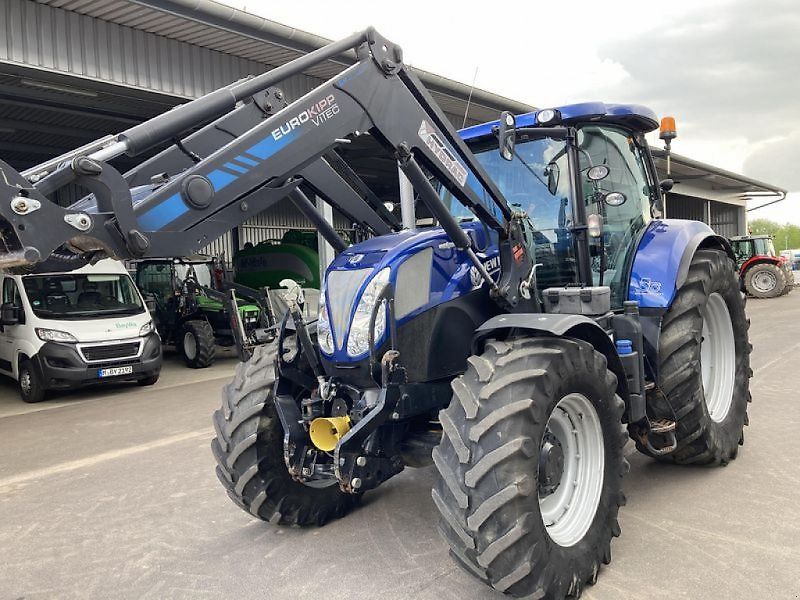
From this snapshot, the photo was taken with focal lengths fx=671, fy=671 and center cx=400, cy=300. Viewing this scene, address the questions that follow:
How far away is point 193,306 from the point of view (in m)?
12.8

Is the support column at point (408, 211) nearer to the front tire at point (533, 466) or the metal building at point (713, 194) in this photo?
the front tire at point (533, 466)

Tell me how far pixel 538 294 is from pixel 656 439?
1183 mm

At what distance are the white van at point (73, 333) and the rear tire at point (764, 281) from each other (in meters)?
20.0

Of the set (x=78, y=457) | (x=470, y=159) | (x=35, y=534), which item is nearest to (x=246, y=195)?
(x=470, y=159)

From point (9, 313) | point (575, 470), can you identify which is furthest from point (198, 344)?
point (575, 470)

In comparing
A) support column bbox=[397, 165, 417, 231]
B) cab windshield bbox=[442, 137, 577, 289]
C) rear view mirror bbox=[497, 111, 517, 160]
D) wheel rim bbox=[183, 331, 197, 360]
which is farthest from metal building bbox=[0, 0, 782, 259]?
wheel rim bbox=[183, 331, 197, 360]

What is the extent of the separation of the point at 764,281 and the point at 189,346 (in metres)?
19.2

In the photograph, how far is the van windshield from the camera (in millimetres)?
9711

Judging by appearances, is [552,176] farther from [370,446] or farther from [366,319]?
[370,446]

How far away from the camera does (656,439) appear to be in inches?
165

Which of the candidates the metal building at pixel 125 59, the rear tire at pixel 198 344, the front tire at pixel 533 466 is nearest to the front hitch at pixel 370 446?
the front tire at pixel 533 466

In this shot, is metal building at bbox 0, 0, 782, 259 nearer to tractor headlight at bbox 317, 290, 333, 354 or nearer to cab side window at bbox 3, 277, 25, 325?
cab side window at bbox 3, 277, 25, 325

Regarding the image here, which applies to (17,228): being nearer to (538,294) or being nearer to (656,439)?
(538,294)

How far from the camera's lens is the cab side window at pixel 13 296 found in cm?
955
